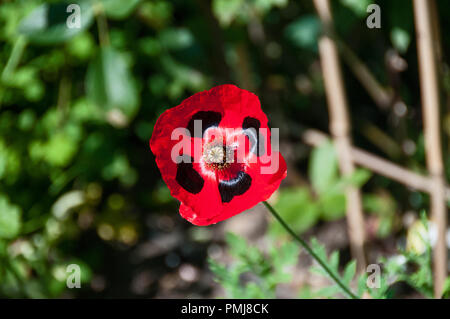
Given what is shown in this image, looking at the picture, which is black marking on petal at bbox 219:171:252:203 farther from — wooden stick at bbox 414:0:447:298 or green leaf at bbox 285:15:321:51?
green leaf at bbox 285:15:321:51

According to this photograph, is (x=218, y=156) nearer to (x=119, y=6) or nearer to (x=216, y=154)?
(x=216, y=154)

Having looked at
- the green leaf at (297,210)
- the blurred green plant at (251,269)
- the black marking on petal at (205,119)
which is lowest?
the blurred green plant at (251,269)

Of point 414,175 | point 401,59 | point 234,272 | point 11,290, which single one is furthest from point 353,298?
point 11,290

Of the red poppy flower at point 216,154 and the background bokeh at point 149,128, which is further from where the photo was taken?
the background bokeh at point 149,128

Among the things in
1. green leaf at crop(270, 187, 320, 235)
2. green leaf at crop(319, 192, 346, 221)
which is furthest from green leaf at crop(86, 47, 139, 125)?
green leaf at crop(319, 192, 346, 221)

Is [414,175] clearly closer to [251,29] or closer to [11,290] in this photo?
[251,29]

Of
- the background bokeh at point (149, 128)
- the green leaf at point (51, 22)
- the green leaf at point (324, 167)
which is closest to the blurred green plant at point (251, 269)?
the background bokeh at point (149, 128)

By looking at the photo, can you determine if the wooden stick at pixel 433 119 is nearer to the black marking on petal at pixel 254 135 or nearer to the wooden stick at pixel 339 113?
the wooden stick at pixel 339 113

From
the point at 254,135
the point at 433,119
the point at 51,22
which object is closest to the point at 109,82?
the point at 51,22
